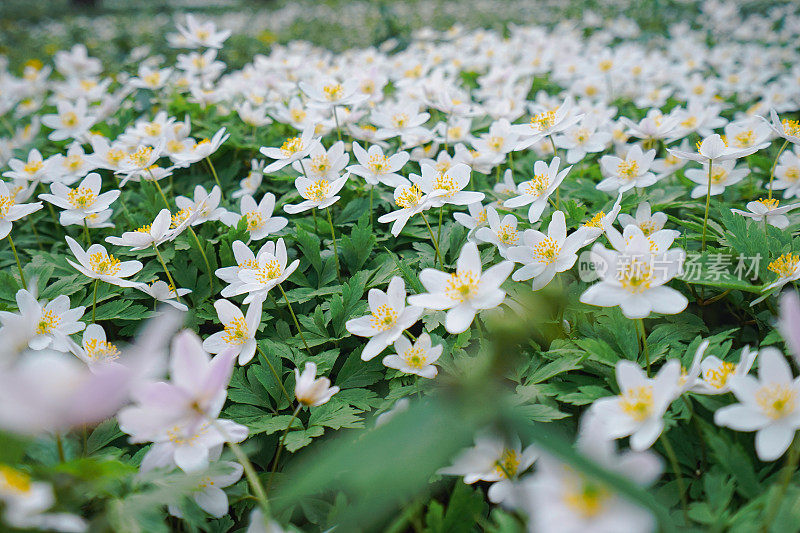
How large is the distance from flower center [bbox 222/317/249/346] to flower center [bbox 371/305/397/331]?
0.31 m

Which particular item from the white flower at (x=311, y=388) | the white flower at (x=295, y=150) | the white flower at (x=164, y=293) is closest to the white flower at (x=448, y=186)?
the white flower at (x=295, y=150)

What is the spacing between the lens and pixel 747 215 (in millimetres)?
1624

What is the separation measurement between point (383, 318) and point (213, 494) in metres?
0.52

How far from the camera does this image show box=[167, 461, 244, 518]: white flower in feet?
3.70

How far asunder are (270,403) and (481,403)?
79cm

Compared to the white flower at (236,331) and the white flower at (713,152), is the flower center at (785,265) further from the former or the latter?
the white flower at (236,331)

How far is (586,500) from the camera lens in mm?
828

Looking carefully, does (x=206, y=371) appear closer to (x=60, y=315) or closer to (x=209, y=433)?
(x=209, y=433)

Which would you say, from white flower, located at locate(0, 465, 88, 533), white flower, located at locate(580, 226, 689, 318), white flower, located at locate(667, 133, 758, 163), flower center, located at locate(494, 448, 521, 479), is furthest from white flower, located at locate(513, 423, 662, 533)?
white flower, located at locate(667, 133, 758, 163)

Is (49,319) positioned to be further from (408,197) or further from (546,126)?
(546,126)

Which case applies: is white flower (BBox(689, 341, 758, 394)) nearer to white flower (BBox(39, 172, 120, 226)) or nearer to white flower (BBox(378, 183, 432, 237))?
white flower (BBox(378, 183, 432, 237))

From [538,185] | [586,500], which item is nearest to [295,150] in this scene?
[538,185]

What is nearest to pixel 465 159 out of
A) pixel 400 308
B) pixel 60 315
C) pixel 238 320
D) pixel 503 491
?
pixel 400 308

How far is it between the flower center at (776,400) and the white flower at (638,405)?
0.45 feet
